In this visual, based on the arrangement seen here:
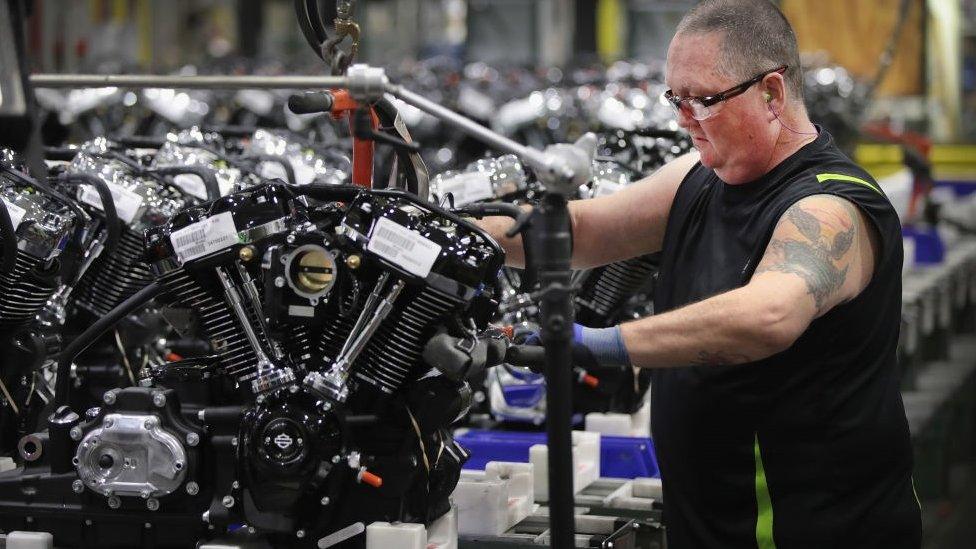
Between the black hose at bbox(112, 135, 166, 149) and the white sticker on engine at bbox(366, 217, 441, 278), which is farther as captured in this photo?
the black hose at bbox(112, 135, 166, 149)

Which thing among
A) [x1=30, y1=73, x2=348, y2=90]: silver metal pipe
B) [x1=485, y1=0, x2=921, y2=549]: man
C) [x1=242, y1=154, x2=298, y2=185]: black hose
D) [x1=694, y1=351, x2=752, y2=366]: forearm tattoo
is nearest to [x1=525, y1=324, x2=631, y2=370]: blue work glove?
[x1=694, y1=351, x2=752, y2=366]: forearm tattoo

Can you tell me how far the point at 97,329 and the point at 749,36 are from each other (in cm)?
158

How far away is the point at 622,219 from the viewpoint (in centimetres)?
332

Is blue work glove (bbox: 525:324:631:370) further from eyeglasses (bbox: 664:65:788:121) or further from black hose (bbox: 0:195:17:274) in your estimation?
black hose (bbox: 0:195:17:274)

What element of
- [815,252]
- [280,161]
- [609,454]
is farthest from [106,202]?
[815,252]

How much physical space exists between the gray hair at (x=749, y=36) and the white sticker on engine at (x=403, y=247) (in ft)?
2.27

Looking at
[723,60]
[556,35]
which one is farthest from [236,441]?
[556,35]

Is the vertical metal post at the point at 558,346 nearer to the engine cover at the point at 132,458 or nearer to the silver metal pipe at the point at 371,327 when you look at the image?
A: the silver metal pipe at the point at 371,327

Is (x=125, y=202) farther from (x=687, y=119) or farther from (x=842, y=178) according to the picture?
(x=842, y=178)

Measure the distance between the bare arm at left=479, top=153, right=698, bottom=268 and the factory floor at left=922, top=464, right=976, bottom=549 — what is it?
128 inches

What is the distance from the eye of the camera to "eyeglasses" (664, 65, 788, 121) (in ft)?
9.59

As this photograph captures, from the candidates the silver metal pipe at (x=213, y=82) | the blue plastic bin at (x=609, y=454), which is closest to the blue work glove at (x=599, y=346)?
the silver metal pipe at (x=213, y=82)

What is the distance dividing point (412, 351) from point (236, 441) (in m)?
0.45

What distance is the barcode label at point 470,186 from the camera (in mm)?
4504
